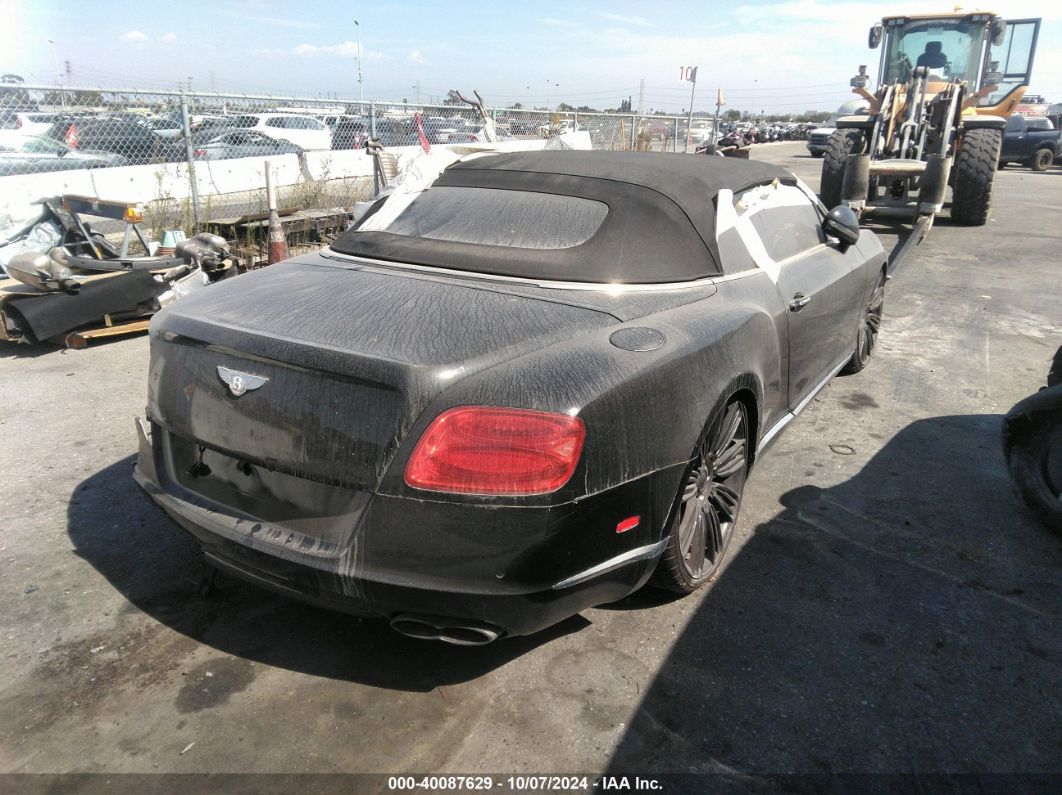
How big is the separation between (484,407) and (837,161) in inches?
434

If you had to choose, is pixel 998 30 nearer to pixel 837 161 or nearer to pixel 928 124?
pixel 928 124

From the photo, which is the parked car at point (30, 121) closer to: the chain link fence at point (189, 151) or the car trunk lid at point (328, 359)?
the chain link fence at point (189, 151)

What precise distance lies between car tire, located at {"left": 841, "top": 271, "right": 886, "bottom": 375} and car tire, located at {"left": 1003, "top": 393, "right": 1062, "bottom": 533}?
156 centimetres

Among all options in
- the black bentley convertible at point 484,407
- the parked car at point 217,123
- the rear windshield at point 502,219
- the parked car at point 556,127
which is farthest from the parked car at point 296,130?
the black bentley convertible at point 484,407

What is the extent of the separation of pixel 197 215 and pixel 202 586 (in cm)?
694

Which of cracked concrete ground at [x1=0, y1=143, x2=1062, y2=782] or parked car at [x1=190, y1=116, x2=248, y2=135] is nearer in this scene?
cracked concrete ground at [x1=0, y1=143, x2=1062, y2=782]

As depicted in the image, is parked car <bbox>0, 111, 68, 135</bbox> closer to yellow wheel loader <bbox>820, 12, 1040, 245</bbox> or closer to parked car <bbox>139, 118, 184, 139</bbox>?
parked car <bbox>139, 118, 184, 139</bbox>

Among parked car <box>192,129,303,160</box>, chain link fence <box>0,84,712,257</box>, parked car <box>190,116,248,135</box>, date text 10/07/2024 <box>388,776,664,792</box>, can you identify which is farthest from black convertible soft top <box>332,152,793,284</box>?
parked car <box>192,129,303,160</box>

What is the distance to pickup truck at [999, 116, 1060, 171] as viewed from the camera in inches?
941

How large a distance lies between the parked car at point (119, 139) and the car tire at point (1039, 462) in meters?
9.21

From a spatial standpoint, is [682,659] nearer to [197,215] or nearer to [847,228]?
[847,228]

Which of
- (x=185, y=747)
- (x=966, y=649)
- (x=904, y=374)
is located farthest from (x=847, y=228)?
(x=185, y=747)

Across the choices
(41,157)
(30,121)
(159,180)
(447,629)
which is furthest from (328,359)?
(41,157)

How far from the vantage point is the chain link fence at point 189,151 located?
854cm
